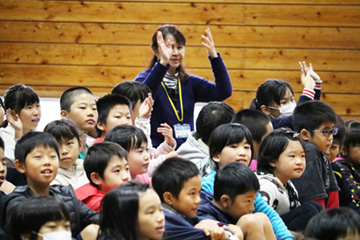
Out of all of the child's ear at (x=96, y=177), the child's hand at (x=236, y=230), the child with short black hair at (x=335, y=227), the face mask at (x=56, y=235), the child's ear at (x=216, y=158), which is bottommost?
the child's hand at (x=236, y=230)

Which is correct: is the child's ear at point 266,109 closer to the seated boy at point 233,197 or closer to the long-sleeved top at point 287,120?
the long-sleeved top at point 287,120

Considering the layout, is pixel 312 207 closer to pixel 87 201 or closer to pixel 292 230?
pixel 292 230

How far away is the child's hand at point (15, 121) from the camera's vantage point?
2.97 meters

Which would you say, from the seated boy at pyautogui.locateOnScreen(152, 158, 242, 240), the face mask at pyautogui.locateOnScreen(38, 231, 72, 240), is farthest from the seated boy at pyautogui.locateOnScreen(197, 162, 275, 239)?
the face mask at pyautogui.locateOnScreen(38, 231, 72, 240)

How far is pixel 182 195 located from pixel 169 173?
104mm

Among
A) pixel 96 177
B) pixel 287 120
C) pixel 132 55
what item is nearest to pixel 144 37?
pixel 132 55

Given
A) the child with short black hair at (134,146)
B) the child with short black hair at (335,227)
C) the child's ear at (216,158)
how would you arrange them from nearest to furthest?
the child with short black hair at (335,227), the child with short black hair at (134,146), the child's ear at (216,158)

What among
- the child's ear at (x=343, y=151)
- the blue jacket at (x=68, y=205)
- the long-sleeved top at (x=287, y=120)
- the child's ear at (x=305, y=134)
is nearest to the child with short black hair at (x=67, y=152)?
the blue jacket at (x=68, y=205)

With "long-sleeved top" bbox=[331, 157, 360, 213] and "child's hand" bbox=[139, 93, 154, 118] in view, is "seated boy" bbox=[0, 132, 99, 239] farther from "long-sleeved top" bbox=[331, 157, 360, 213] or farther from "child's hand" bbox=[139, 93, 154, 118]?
"long-sleeved top" bbox=[331, 157, 360, 213]

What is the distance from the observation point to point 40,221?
75.2 inches

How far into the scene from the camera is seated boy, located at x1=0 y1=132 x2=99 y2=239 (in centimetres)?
219

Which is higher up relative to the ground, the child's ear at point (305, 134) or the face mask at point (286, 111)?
the face mask at point (286, 111)

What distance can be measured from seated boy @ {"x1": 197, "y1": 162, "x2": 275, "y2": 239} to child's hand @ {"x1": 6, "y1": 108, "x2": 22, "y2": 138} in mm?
1056

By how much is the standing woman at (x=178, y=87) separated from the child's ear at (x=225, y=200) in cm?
133
